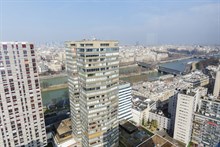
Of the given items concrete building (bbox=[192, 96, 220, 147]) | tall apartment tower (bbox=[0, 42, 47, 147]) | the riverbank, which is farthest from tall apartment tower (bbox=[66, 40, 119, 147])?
the riverbank

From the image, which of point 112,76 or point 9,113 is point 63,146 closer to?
point 9,113

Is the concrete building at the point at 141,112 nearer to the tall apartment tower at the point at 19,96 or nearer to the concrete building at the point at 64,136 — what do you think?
the concrete building at the point at 64,136

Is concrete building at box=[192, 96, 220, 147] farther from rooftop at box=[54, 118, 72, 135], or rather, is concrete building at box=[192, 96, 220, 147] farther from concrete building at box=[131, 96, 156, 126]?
rooftop at box=[54, 118, 72, 135]

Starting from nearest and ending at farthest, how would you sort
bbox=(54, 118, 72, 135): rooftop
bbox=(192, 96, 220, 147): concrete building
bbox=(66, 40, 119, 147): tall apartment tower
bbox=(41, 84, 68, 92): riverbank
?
bbox=(66, 40, 119, 147): tall apartment tower, bbox=(192, 96, 220, 147): concrete building, bbox=(54, 118, 72, 135): rooftop, bbox=(41, 84, 68, 92): riverbank

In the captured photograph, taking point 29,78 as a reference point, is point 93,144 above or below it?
below

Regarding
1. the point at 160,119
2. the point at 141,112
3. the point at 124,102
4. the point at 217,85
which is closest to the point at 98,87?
the point at 124,102

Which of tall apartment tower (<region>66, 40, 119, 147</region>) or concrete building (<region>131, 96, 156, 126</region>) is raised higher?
tall apartment tower (<region>66, 40, 119, 147</region>)

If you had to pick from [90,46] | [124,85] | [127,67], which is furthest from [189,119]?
[127,67]
